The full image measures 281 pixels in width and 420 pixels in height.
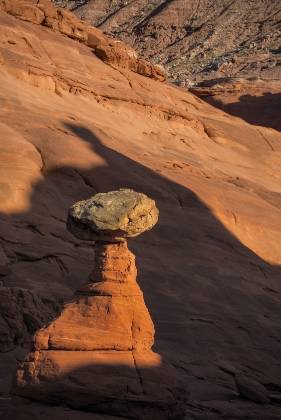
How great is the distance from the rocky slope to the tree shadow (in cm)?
1300

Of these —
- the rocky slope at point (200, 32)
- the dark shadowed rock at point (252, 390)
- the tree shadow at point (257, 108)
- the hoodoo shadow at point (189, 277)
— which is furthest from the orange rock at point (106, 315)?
the rocky slope at point (200, 32)

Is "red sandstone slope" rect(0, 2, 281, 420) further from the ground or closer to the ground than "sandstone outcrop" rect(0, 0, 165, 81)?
closer to the ground

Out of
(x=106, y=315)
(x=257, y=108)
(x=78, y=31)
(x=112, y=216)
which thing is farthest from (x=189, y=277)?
(x=257, y=108)

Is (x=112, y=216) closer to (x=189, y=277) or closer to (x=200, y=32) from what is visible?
(x=189, y=277)

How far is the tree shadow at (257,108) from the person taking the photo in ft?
166

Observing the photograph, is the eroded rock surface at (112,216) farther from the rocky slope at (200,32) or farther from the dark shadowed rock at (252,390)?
the rocky slope at (200,32)

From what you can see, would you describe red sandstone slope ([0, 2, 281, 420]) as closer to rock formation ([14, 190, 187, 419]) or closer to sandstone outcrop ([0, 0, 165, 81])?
rock formation ([14, 190, 187, 419])

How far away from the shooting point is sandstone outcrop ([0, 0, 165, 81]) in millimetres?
34312

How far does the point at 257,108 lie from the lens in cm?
5200

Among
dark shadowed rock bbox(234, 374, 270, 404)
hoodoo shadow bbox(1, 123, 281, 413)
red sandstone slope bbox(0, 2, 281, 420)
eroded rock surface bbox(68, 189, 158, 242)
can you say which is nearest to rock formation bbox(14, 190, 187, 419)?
eroded rock surface bbox(68, 189, 158, 242)

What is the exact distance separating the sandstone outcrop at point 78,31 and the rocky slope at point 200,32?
2941 cm

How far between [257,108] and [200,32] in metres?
33.8

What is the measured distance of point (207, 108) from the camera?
38.1 m

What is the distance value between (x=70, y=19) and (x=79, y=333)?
91.4 feet
